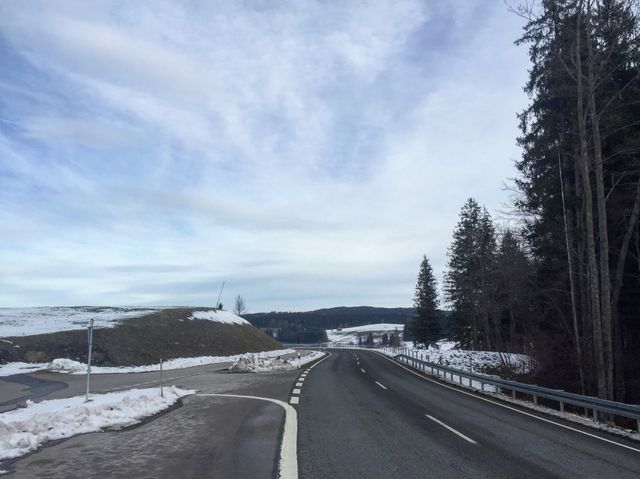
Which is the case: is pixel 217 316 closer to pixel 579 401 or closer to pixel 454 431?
pixel 579 401

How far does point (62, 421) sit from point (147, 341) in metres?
31.7

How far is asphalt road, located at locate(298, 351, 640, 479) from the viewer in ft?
23.6

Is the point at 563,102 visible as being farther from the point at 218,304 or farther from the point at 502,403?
the point at 218,304

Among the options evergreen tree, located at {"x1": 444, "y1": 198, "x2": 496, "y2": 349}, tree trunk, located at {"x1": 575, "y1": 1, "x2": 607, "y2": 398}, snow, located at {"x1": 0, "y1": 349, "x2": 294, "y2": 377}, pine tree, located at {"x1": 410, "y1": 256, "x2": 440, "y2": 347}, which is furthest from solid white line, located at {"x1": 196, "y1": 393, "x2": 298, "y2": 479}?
pine tree, located at {"x1": 410, "y1": 256, "x2": 440, "y2": 347}

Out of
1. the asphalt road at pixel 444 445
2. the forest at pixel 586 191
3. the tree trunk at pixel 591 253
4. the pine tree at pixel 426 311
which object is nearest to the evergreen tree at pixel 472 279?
the pine tree at pixel 426 311

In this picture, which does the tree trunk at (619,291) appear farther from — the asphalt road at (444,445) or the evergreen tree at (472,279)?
the evergreen tree at (472,279)

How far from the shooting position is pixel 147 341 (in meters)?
40.3

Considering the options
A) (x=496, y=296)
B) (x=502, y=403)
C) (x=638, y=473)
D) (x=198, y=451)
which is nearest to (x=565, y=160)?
(x=502, y=403)

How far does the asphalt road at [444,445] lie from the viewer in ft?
23.6

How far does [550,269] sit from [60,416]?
24151 mm

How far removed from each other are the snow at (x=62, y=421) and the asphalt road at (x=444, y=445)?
403 centimetres

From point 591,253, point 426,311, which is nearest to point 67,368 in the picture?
point 591,253

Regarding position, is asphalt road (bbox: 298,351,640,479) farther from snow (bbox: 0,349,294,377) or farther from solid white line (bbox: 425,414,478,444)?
snow (bbox: 0,349,294,377)

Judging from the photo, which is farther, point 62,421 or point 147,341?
point 147,341
